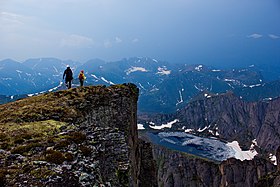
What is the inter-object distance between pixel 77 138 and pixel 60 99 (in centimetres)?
2530

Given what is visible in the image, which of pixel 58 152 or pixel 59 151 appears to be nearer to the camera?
pixel 58 152

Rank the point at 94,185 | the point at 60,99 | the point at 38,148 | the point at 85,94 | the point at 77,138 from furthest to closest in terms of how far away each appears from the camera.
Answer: the point at 85,94, the point at 60,99, the point at 77,138, the point at 38,148, the point at 94,185

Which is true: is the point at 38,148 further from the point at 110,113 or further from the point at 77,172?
the point at 110,113

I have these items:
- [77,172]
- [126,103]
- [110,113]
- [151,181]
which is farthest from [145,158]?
[77,172]

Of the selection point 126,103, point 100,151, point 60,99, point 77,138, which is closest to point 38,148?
point 77,138

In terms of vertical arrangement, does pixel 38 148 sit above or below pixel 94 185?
above

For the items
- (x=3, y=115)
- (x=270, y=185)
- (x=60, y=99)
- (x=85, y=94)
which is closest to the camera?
(x=3, y=115)

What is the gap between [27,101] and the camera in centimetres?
4853

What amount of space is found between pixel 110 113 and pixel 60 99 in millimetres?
8378

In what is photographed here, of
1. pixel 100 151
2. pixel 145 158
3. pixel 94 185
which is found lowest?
pixel 145 158

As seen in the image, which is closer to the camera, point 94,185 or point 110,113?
point 94,185

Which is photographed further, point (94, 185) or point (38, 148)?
point (38, 148)

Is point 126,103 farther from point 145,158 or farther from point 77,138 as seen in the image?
point 77,138

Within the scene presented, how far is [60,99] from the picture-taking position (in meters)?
48.1
